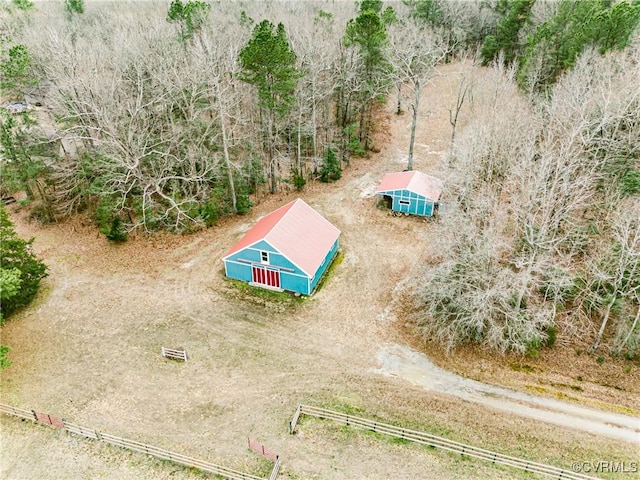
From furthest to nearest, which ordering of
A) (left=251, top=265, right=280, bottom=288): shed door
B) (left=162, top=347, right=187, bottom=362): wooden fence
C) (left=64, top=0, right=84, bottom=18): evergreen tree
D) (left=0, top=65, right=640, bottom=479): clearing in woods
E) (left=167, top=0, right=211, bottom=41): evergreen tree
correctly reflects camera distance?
(left=64, top=0, right=84, bottom=18): evergreen tree → (left=167, top=0, right=211, bottom=41): evergreen tree → (left=251, top=265, right=280, bottom=288): shed door → (left=162, top=347, right=187, bottom=362): wooden fence → (left=0, top=65, right=640, bottom=479): clearing in woods

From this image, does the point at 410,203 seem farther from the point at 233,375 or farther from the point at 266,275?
the point at 233,375

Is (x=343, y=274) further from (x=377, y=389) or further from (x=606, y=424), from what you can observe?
(x=606, y=424)

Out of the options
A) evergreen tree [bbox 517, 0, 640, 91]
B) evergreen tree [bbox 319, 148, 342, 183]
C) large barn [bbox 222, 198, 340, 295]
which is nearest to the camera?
large barn [bbox 222, 198, 340, 295]

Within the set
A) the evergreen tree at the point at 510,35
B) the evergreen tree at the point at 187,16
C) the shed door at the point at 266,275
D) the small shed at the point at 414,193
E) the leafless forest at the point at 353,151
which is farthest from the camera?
the evergreen tree at the point at 510,35

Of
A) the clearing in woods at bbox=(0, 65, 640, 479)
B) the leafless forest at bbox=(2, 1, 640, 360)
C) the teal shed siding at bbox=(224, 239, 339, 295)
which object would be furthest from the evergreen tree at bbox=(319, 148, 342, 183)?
the teal shed siding at bbox=(224, 239, 339, 295)

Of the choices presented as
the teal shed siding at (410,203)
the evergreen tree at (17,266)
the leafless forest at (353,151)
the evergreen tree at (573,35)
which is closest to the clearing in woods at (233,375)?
the evergreen tree at (17,266)

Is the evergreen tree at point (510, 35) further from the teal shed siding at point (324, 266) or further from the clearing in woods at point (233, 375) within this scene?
the clearing in woods at point (233, 375)

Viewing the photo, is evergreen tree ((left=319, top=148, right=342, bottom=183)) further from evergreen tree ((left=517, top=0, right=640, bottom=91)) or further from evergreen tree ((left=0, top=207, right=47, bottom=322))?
evergreen tree ((left=0, top=207, right=47, bottom=322))
